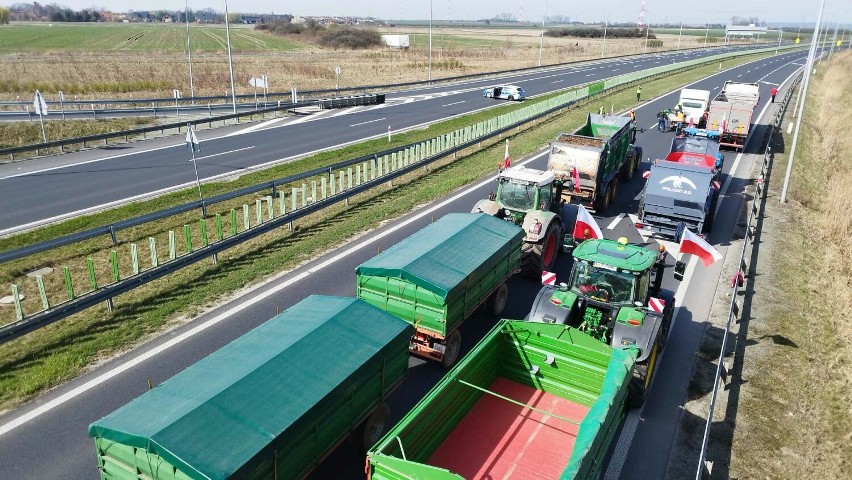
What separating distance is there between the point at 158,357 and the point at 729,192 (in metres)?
22.5

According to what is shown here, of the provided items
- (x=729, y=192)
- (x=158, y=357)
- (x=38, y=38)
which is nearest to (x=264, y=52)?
Result: (x=38, y=38)

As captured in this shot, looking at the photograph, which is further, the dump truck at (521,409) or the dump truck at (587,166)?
the dump truck at (587,166)

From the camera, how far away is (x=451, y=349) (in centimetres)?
1171

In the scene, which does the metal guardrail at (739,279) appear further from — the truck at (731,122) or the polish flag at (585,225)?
the polish flag at (585,225)

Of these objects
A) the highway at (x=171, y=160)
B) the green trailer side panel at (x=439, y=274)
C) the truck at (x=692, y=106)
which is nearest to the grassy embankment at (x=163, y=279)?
the highway at (x=171, y=160)

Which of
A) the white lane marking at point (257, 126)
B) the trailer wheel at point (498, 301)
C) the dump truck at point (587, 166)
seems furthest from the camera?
the white lane marking at point (257, 126)

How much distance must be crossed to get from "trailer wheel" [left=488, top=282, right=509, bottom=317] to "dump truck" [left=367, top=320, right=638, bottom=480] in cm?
353

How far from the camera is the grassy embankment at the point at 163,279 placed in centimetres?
1157

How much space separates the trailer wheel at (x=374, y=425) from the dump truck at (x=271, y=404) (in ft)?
0.07

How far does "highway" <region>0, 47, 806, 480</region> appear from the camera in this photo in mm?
9188

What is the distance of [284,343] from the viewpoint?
8.38 metres

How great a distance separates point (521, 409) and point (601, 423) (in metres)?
2.53

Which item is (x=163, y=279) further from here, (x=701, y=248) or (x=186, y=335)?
(x=701, y=248)

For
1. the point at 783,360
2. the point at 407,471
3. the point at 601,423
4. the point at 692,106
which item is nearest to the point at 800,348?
the point at 783,360
